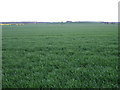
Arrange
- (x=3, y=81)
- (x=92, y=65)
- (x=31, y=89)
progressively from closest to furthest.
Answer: (x=31, y=89)
(x=3, y=81)
(x=92, y=65)

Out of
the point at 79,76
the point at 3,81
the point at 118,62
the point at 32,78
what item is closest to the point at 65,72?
the point at 79,76

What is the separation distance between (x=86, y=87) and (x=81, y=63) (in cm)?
369

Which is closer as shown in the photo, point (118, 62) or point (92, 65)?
point (92, 65)

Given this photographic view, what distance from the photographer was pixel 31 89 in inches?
260

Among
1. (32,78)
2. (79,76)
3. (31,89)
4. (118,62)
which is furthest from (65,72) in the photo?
(118,62)

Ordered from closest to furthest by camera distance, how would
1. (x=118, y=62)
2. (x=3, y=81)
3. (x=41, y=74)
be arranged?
(x=3, y=81)
(x=41, y=74)
(x=118, y=62)

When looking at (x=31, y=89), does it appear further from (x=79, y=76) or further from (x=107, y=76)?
(x=107, y=76)

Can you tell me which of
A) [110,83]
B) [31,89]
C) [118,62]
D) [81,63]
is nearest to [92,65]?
[81,63]

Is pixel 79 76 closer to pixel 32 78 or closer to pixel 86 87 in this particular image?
pixel 86 87

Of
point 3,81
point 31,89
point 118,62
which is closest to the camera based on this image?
point 31,89

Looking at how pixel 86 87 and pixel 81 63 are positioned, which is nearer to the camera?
pixel 86 87

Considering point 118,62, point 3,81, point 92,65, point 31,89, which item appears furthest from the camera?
point 118,62

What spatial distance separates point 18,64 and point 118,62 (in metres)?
6.67

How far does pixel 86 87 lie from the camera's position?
667 cm
